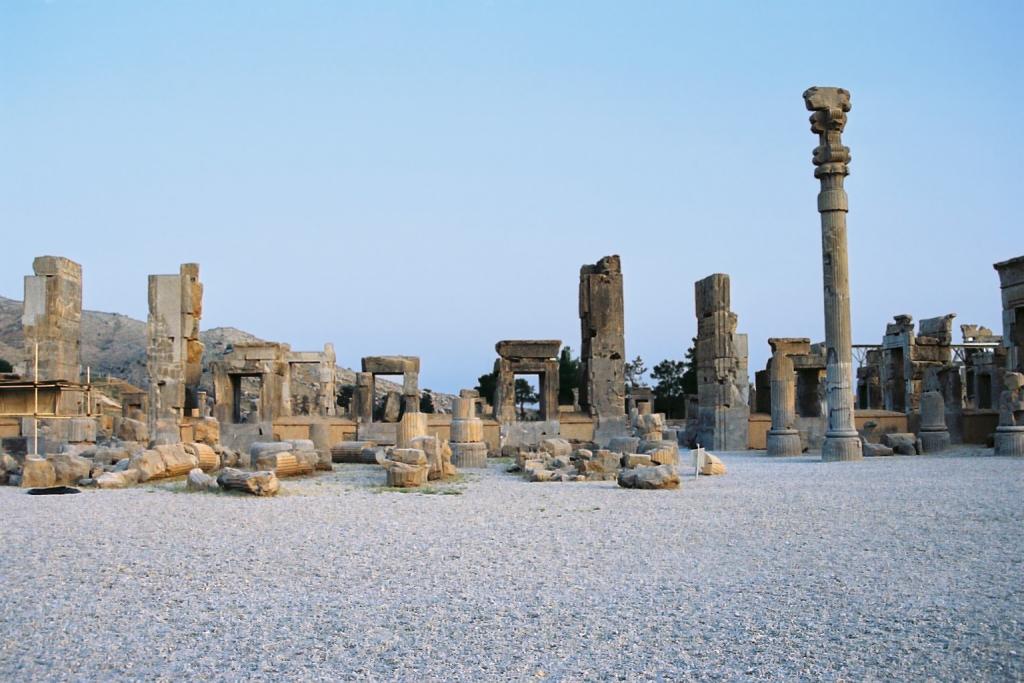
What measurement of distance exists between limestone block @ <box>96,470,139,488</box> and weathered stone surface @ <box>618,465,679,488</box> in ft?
22.7

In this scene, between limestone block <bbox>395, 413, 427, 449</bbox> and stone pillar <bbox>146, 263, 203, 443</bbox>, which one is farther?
stone pillar <bbox>146, 263, 203, 443</bbox>

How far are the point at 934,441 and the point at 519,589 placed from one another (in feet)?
52.3

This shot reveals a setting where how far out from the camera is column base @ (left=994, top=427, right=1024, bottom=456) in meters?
16.8

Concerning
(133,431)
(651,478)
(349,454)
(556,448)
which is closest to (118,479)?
(349,454)

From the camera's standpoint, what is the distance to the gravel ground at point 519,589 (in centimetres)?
480

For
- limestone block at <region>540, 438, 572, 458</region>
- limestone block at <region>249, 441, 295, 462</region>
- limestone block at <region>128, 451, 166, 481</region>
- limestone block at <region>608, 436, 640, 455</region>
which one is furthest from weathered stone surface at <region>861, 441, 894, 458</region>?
limestone block at <region>128, 451, 166, 481</region>

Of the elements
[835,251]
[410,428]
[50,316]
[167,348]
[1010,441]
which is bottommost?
[1010,441]

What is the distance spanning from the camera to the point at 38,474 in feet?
44.1

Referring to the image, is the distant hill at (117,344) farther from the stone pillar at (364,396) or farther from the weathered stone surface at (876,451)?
the weathered stone surface at (876,451)

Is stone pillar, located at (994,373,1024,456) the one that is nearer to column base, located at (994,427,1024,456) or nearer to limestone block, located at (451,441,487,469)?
column base, located at (994,427,1024,456)

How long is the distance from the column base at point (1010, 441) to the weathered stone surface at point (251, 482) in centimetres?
1287

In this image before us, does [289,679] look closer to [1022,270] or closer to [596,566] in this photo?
[596,566]

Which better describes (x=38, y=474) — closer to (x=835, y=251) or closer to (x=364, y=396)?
(x=364, y=396)

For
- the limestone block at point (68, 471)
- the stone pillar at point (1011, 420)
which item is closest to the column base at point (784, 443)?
the stone pillar at point (1011, 420)
